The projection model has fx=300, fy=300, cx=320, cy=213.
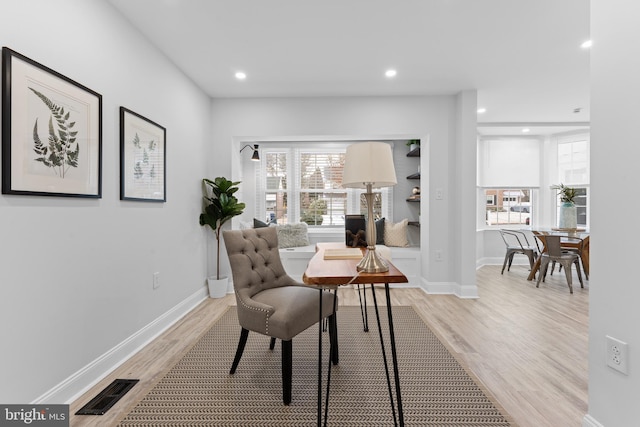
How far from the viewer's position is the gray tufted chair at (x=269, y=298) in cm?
170

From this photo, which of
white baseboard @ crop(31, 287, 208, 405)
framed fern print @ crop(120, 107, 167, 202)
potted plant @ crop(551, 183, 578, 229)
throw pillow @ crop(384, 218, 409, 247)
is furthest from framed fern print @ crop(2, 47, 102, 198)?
potted plant @ crop(551, 183, 578, 229)

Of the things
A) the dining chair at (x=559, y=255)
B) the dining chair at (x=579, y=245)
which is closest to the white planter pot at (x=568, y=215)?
the dining chair at (x=579, y=245)

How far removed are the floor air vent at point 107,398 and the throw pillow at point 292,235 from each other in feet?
9.06

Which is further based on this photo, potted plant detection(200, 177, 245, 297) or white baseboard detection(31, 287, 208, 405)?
potted plant detection(200, 177, 245, 297)

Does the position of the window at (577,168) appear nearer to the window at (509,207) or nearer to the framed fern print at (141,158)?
the window at (509,207)

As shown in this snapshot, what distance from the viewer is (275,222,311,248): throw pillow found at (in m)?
4.56

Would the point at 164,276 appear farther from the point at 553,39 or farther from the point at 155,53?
the point at 553,39

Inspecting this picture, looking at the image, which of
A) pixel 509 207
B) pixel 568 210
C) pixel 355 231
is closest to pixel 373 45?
pixel 355 231

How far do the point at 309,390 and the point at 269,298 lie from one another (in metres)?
0.60

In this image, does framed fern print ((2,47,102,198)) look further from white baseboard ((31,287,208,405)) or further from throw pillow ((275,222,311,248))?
throw pillow ((275,222,311,248))

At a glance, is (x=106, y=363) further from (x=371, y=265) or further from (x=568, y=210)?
(x=568, y=210)

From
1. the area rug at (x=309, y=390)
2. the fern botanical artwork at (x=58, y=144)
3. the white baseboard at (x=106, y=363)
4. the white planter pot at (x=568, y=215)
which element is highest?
the fern botanical artwork at (x=58, y=144)

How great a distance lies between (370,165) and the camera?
5.06ft

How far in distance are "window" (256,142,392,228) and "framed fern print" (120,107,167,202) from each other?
2358 mm
